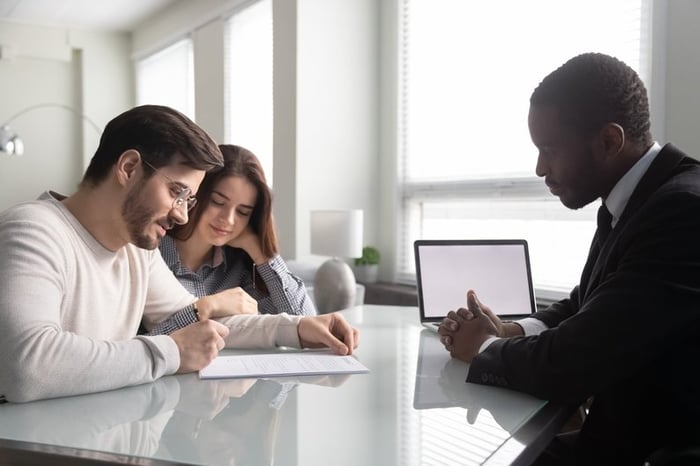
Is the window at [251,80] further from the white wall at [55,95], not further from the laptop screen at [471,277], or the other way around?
the laptop screen at [471,277]

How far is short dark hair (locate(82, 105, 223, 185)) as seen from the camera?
135 cm

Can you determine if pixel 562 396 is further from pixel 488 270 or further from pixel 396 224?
pixel 396 224

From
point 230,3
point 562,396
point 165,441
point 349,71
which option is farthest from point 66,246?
point 230,3

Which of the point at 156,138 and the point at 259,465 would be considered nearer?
the point at 259,465

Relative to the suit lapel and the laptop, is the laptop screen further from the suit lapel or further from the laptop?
the suit lapel

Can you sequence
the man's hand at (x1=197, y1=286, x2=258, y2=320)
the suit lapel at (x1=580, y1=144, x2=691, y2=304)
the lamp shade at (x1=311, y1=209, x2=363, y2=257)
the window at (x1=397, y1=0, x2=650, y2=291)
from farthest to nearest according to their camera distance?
the lamp shade at (x1=311, y1=209, x2=363, y2=257), the window at (x1=397, y1=0, x2=650, y2=291), the man's hand at (x1=197, y1=286, x2=258, y2=320), the suit lapel at (x1=580, y1=144, x2=691, y2=304)

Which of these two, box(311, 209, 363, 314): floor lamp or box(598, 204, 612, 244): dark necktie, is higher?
box(598, 204, 612, 244): dark necktie

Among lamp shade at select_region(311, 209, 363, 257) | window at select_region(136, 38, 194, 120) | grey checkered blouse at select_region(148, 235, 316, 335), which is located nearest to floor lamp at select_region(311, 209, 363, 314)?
lamp shade at select_region(311, 209, 363, 257)

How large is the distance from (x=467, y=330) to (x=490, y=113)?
8.51ft

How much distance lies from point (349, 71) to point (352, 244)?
5.15 ft

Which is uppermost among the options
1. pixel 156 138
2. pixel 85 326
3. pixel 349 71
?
pixel 349 71

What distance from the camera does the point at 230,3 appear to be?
226 inches

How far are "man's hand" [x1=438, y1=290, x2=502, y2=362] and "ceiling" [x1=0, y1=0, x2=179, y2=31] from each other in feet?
21.0

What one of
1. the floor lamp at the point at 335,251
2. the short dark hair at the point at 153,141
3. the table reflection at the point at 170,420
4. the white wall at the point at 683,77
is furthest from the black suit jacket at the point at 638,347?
the floor lamp at the point at 335,251
